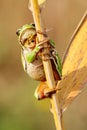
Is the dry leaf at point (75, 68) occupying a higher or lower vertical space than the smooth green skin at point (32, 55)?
lower

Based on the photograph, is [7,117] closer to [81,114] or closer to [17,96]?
[17,96]

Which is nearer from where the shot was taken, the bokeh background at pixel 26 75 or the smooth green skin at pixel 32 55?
the smooth green skin at pixel 32 55

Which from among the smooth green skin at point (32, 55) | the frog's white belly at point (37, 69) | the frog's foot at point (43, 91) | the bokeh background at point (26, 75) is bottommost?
the bokeh background at point (26, 75)

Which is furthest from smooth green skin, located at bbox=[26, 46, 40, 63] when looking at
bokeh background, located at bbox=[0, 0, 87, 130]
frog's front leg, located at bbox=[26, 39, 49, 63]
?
bokeh background, located at bbox=[0, 0, 87, 130]

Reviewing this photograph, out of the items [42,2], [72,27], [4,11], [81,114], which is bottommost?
[81,114]

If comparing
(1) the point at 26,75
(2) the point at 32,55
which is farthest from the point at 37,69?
(1) the point at 26,75

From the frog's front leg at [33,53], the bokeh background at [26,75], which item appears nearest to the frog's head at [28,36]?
the frog's front leg at [33,53]

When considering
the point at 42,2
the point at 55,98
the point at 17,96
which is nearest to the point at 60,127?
the point at 55,98

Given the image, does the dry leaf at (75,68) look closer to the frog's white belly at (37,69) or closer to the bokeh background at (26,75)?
the frog's white belly at (37,69)
